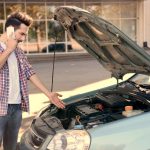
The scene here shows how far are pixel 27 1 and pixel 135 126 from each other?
23.3m

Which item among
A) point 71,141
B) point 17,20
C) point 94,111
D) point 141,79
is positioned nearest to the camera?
point 71,141

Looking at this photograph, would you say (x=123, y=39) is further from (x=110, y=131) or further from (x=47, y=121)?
(x=47, y=121)

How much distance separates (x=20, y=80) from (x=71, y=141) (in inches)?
43.8

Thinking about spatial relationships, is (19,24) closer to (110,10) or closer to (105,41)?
(105,41)

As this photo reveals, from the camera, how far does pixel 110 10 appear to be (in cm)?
2839

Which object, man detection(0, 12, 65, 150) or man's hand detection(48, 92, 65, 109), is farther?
man's hand detection(48, 92, 65, 109)

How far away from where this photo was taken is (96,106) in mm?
4254

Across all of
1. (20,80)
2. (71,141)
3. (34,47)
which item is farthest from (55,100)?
(34,47)

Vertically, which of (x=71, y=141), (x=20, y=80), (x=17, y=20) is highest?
(x=17, y=20)

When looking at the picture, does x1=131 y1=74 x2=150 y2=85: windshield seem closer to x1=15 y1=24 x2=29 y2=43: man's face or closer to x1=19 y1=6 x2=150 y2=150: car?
x1=19 y1=6 x2=150 y2=150: car

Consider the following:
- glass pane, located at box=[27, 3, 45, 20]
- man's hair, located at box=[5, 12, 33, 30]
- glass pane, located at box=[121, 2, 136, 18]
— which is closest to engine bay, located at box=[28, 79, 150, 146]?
man's hair, located at box=[5, 12, 33, 30]

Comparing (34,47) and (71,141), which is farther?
(34,47)

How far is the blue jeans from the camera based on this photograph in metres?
4.06

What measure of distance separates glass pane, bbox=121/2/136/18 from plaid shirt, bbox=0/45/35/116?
82.9 ft
